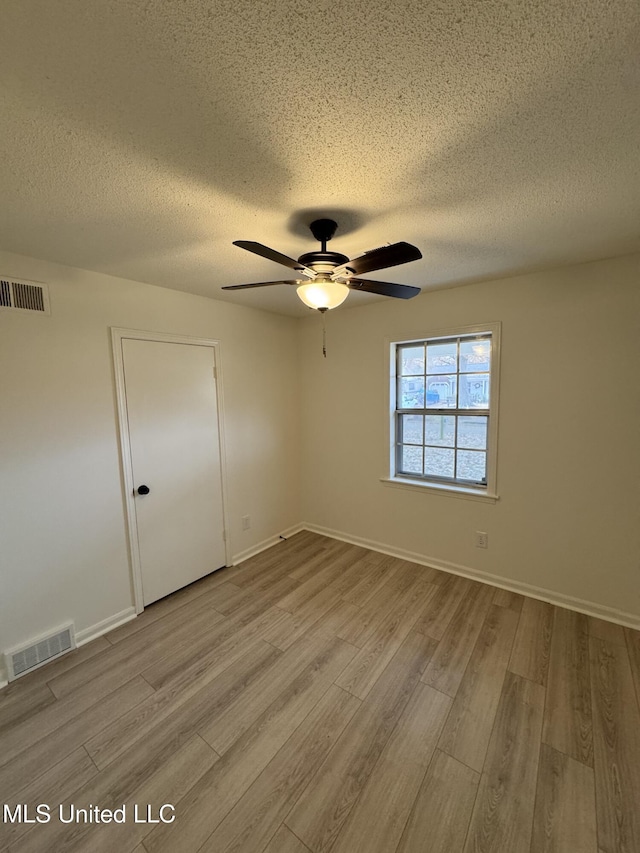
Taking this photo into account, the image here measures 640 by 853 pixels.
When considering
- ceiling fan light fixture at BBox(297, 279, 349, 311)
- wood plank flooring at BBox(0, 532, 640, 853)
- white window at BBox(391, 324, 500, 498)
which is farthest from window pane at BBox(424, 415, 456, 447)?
ceiling fan light fixture at BBox(297, 279, 349, 311)

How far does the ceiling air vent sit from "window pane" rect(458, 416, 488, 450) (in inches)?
122

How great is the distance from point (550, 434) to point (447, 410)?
0.78 m

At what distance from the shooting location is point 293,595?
2.65 metres

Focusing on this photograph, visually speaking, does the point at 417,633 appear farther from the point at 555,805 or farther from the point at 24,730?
the point at 24,730

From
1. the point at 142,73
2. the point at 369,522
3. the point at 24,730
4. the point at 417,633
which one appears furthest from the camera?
the point at 369,522

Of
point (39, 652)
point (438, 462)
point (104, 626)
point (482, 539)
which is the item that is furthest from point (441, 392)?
point (39, 652)

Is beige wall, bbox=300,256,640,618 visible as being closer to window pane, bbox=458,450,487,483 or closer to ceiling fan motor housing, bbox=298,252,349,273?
window pane, bbox=458,450,487,483

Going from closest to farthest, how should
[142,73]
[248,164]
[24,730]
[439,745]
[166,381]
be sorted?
[142,73] < [248,164] < [439,745] < [24,730] < [166,381]

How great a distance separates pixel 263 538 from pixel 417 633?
180 cm

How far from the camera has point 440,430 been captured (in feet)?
9.87

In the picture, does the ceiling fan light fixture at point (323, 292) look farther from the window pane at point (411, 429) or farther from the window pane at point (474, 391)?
the window pane at point (411, 429)

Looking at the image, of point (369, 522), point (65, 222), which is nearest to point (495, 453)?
point (369, 522)

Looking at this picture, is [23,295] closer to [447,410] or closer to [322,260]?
[322,260]

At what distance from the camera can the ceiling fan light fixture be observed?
1513mm
